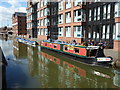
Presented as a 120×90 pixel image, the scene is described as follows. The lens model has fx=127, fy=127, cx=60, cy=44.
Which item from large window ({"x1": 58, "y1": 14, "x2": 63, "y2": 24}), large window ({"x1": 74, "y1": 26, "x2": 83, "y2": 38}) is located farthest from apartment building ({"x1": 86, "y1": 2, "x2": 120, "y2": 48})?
large window ({"x1": 58, "y1": 14, "x2": 63, "y2": 24})

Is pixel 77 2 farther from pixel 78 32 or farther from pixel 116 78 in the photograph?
pixel 116 78

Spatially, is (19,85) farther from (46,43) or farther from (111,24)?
(46,43)

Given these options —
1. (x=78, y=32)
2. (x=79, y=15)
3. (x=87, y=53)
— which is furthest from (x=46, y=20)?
(x=87, y=53)

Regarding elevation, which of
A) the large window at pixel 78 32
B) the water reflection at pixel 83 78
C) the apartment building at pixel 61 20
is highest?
the apartment building at pixel 61 20

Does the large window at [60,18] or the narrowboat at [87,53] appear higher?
the large window at [60,18]

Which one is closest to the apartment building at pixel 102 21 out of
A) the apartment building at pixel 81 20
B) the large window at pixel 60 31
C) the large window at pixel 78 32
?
the apartment building at pixel 81 20

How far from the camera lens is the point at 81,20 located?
924 inches

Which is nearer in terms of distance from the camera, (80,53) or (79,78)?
(79,78)

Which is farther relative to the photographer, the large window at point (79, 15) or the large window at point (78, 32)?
the large window at point (78, 32)

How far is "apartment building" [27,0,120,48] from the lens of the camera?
18.3 metres

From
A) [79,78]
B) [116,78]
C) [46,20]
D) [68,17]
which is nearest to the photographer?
[116,78]

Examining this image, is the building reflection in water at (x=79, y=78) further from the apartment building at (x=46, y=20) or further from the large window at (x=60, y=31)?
the apartment building at (x=46, y=20)

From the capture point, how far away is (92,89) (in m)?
9.59

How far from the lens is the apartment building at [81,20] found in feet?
60.1
